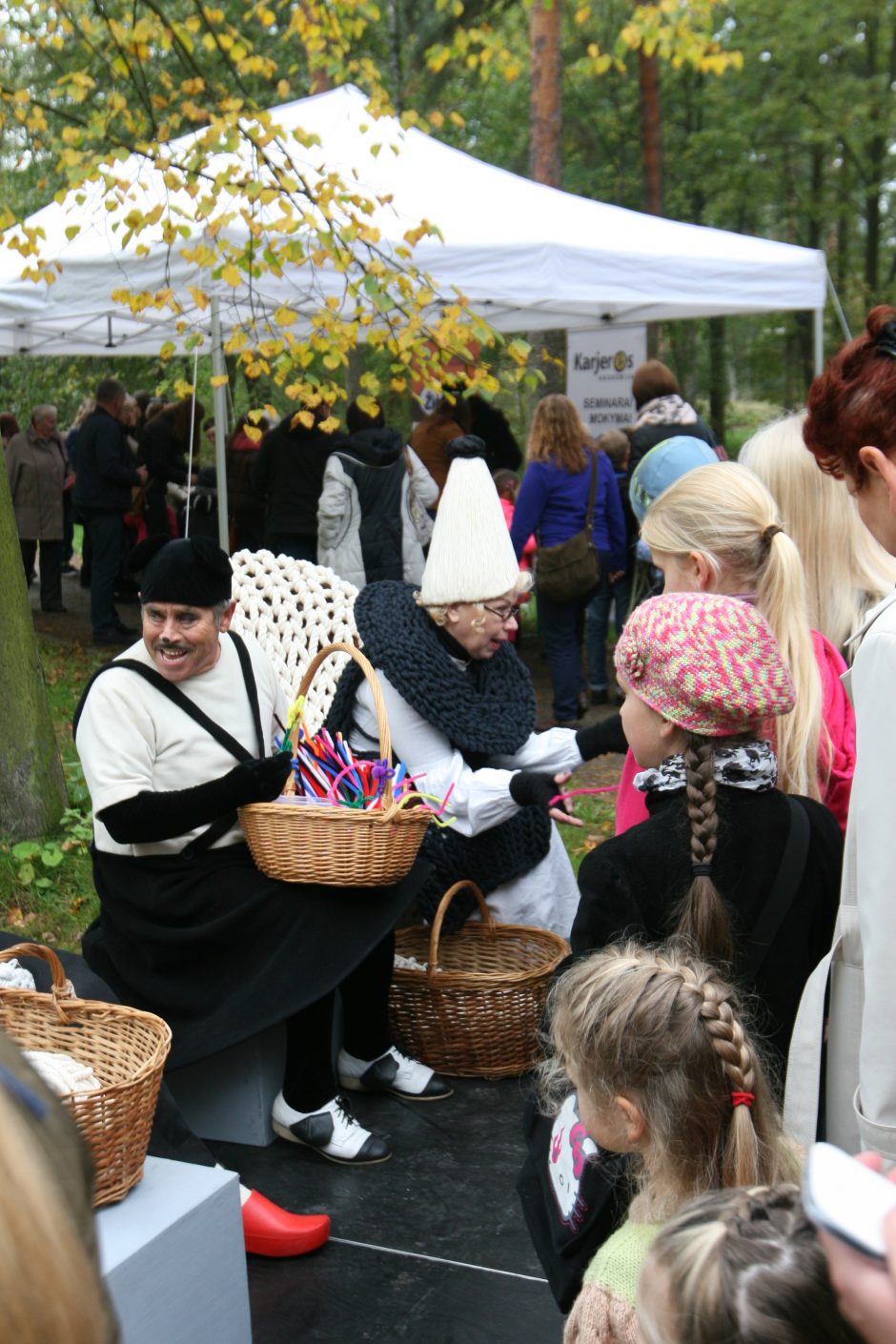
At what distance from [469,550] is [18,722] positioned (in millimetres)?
2873

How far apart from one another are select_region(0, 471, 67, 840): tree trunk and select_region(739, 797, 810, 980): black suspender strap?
14.1 ft

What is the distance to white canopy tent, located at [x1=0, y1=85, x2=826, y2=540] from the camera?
709cm

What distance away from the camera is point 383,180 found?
7.92 m

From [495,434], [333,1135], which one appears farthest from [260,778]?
→ [495,434]

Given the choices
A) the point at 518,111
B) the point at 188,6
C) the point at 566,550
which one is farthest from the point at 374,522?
the point at 518,111

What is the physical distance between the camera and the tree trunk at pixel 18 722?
583 cm

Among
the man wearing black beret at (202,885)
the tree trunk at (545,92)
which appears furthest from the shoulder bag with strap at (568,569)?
the tree trunk at (545,92)

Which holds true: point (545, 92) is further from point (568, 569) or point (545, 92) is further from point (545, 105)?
point (568, 569)

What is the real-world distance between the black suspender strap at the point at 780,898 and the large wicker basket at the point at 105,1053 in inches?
40.5

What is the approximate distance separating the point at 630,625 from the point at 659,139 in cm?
1945

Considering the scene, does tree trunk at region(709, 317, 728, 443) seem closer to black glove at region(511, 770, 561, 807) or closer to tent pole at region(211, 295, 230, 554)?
tent pole at region(211, 295, 230, 554)

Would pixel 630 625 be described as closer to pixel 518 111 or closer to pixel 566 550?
pixel 566 550

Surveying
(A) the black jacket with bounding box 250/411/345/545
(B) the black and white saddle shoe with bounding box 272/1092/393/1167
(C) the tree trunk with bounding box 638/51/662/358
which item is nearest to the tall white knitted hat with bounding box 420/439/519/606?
(B) the black and white saddle shoe with bounding box 272/1092/393/1167

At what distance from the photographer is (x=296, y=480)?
887cm
